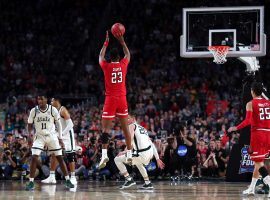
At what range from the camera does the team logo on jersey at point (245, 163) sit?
741 inches

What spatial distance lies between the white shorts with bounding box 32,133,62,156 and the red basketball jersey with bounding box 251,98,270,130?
14.9 feet

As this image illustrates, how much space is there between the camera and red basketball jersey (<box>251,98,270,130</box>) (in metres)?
13.6

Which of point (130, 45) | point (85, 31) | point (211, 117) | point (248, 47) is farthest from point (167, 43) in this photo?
point (248, 47)

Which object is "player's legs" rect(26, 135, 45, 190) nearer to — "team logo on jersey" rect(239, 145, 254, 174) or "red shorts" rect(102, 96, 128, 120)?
"red shorts" rect(102, 96, 128, 120)

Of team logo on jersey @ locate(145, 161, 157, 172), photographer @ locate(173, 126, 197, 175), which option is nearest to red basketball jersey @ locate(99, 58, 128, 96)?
photographer @ locate(173, 126, 197, 175)

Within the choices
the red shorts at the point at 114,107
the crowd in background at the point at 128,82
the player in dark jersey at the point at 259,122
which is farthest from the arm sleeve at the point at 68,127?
the player in dark jersey at the point at 259,122

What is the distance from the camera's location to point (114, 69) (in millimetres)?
13836

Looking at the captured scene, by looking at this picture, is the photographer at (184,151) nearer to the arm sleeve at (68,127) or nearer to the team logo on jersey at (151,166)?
the team logo on jersey at (151,166)

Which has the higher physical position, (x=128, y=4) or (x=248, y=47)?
(x=128, y=4)

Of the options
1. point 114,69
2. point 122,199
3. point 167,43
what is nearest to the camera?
point 122,199

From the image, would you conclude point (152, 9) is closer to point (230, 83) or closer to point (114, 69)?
point (230, 83)

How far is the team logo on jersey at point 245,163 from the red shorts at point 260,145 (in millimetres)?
5146

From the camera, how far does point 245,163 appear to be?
18938 mm

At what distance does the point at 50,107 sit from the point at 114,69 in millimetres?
2472
